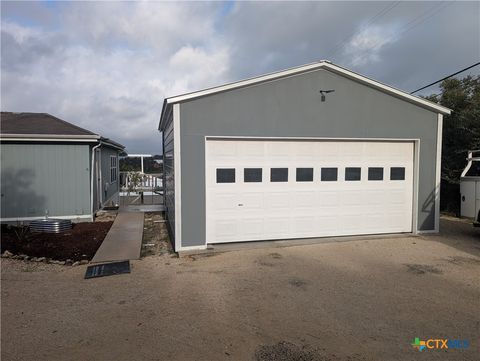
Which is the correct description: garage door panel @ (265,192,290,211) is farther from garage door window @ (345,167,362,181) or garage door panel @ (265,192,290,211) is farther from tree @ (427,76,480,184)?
tree @ (427,76,480,184)

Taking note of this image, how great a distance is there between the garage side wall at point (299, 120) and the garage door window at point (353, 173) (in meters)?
0.81

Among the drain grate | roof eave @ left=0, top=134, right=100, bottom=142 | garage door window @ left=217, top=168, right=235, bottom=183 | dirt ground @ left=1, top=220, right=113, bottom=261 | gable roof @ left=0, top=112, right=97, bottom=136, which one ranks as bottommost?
the drain grate

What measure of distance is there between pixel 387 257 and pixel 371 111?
3.58 meters

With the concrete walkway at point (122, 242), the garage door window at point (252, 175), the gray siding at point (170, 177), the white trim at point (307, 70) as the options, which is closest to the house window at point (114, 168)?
the concrete walkway at point (122, 242)

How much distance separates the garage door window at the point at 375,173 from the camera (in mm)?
8492

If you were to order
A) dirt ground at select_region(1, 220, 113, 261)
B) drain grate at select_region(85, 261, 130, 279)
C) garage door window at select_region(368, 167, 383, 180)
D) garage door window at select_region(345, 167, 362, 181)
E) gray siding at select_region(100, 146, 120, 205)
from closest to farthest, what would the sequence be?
drain grate at select_region(85, 261, 130, 279), dirt ground at select_region(1, 220, 113, 261), garage door window at select_region(345, 167, 362, 181), garage door window at select_region(368, 167, 383, 180), gray siding at select_region(100, 146, 120, 205)

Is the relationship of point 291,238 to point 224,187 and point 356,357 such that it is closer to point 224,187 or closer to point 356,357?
point 224,187

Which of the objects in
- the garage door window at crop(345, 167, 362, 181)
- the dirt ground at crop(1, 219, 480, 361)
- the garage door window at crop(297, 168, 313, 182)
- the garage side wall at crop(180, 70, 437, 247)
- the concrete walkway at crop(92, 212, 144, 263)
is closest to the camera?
the dirt ground at crop(1, 219, 480, 361)

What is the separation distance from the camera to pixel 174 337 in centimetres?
362

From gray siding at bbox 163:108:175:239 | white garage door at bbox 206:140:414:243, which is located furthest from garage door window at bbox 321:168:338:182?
gray siding at bbox 163:108:175:239

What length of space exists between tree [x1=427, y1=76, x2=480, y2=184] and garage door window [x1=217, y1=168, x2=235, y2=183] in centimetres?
886

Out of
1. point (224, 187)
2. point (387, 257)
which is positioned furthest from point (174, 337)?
point (387, 257)

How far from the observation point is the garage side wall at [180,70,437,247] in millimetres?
7219

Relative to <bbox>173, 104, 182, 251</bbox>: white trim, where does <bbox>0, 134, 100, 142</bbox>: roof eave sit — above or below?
above
